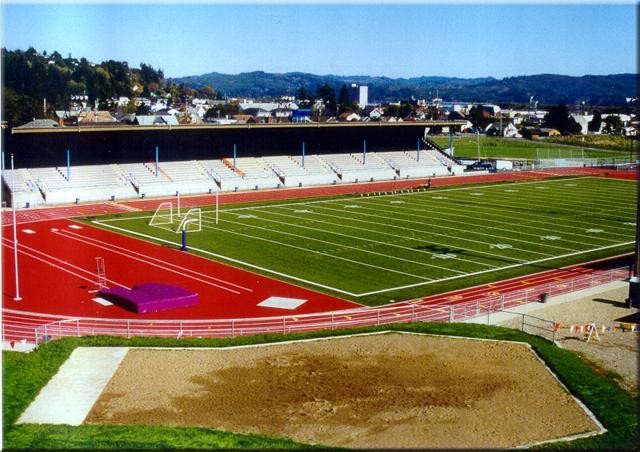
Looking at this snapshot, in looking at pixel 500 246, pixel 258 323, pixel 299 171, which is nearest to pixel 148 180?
pixel 299 171

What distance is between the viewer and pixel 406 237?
126 ft

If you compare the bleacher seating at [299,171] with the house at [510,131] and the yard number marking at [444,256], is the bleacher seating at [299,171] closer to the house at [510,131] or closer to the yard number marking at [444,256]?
the yard number marking at [444,256]

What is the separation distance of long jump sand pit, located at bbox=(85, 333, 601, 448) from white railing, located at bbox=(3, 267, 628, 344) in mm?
2200

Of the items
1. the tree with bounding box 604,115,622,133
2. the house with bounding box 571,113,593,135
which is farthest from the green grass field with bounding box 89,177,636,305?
the house with bounding box 571,113,593,135

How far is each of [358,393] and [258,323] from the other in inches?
281

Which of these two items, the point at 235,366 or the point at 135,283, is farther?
the point at 135,283

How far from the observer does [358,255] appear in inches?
1331

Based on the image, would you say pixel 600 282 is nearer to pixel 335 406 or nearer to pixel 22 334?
pixel 335 406

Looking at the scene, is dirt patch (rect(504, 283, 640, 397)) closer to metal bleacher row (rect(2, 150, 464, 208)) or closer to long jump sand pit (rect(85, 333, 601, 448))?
long jump sand pit (rect(85, 333, 601, 448))

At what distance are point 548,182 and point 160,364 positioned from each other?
176ft

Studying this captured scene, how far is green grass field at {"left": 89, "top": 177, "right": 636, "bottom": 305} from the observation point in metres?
30.1

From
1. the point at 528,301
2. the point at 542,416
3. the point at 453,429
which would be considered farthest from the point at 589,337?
the point at 453,429

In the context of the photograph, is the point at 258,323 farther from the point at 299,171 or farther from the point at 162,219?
the point at 299,171

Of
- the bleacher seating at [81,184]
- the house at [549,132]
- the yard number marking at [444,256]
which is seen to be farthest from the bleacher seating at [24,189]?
the house at [549,132]
